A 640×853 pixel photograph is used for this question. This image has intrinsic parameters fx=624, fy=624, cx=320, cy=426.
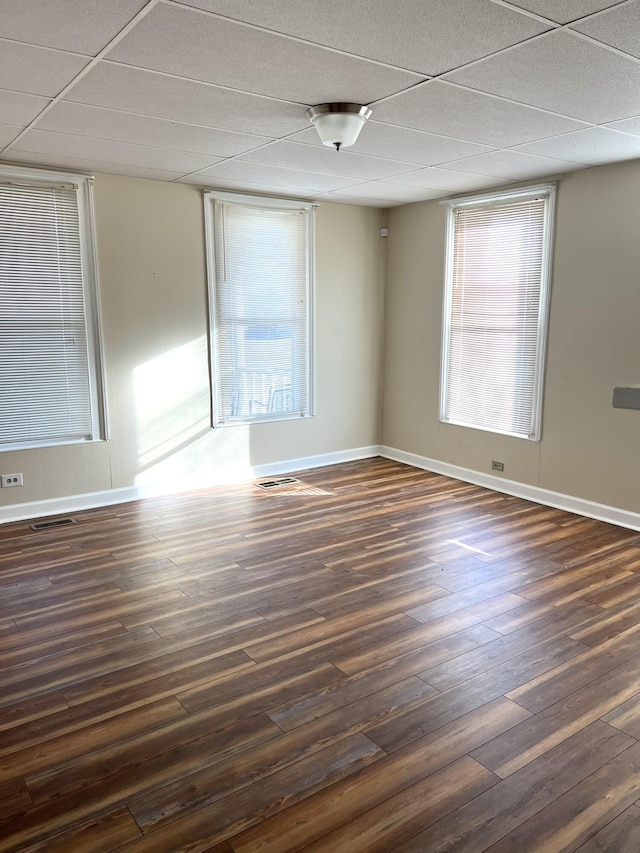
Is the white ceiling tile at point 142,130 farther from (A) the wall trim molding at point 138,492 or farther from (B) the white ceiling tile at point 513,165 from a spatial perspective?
(A) the wall trim molding at point 138,492

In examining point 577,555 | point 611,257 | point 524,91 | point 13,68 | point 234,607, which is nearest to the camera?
point 13,68

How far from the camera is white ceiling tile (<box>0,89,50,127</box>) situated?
2904 mm

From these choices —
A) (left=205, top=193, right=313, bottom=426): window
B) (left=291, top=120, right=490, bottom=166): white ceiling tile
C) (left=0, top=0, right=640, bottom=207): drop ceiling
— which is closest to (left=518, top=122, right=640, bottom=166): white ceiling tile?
(left=0, top=0, right=640, bottom=207): drop ceiling

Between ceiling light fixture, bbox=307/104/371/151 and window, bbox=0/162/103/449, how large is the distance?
223cm

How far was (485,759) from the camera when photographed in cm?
213

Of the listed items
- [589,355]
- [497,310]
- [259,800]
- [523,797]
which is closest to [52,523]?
[259,800]

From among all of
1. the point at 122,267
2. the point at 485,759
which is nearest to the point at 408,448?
the point at 122,267

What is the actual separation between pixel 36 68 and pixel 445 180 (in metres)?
3.17

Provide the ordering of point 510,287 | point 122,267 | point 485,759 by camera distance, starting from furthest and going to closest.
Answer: point 510,287 < point 122,267 < point 485,759

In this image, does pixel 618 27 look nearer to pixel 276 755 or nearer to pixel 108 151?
pixel 276 755

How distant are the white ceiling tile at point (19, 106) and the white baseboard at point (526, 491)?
13.9ft

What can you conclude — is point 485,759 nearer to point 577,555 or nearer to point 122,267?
point 577,555

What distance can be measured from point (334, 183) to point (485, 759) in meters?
4.20

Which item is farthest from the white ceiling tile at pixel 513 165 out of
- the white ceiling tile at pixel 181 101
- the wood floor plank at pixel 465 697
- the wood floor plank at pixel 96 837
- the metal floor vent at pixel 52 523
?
the wood floor plank at pixel 96 837
